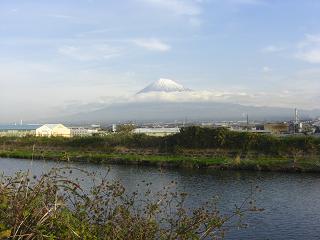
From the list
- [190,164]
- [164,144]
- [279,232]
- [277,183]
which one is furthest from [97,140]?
[279,232]

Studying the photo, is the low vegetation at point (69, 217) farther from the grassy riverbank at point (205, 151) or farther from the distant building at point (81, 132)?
the distant building at point (81, 132)

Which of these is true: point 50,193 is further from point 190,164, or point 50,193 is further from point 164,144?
point 164,144

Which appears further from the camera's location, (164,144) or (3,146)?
(3,146)

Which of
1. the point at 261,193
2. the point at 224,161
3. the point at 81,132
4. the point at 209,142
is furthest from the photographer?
the point at 81,132

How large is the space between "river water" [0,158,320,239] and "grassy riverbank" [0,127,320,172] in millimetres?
2227

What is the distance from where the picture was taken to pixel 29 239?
13.4 feet

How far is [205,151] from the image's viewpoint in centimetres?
3859

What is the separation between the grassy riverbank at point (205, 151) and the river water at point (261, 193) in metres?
2.23

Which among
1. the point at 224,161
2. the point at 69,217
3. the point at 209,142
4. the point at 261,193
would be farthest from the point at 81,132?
the point at 69,217

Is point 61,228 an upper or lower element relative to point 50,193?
lower

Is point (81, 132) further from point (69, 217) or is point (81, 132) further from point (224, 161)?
point (69, 217)

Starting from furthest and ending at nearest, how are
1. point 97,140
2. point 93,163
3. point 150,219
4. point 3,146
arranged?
point 3,146 < point 97,140 < point 93,163 < point 150,219

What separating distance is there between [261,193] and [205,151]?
17.8 meters

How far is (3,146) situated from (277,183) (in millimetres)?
33651
